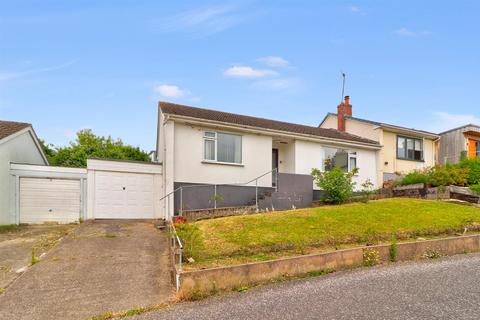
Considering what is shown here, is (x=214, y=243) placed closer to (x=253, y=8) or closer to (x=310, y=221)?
(x=310, y=221)

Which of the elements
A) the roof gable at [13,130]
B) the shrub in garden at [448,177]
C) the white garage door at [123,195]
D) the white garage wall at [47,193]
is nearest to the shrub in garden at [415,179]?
the shrub in garden at [448,177]

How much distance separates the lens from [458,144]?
26281 mm

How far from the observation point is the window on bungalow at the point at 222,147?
15910 mm

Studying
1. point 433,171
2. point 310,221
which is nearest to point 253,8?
point 310,221

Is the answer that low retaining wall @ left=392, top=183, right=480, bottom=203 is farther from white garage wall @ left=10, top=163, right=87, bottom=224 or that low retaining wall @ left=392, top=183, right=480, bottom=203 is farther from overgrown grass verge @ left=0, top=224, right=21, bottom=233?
overgrown grass verge @ left=0, top=224, right=21, bottom=233

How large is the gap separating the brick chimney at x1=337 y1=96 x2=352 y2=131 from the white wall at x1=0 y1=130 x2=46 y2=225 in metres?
21.2

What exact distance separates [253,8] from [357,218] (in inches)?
314

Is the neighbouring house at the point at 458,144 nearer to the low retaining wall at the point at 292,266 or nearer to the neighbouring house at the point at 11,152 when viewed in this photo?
the low retaining wall at the point at 292,266

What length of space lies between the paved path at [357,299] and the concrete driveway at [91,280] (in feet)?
3.80

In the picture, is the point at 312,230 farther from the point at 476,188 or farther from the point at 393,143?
the point at 393,143

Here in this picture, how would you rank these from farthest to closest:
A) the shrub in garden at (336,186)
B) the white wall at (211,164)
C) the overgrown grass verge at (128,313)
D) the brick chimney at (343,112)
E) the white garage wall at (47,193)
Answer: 1. the brick chimney at (343,112)
2. the shrub in garden at (336,186)
3. the white garage wall at (47,193)
4. the white wall at (211,164)
5. the overgrown grass verge at (128,313)

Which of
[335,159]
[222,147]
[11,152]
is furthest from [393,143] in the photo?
[11,152]

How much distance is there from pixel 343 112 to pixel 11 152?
72.5 ft

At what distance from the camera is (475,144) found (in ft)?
90.5
